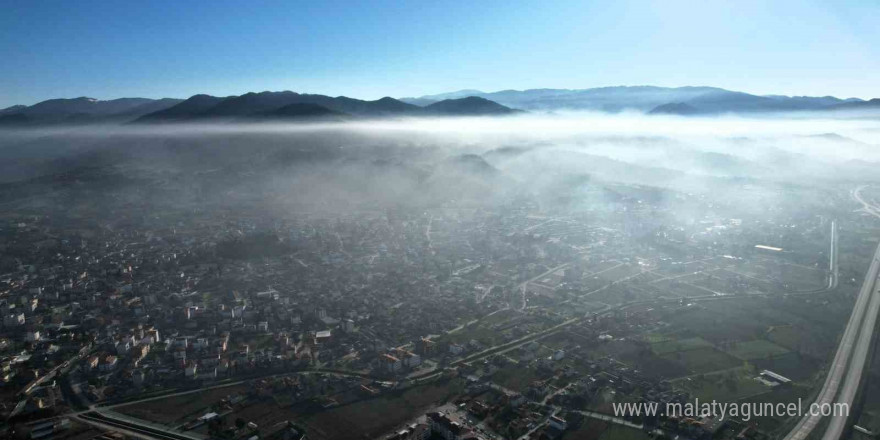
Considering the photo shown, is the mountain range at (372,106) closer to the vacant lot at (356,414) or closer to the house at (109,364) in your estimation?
the house at (109,364)

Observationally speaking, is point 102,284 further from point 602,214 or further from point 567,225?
point 602,214

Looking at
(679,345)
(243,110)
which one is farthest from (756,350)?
(243,110)

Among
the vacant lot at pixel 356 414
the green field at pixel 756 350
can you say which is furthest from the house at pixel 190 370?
the green field at pixel 756 350

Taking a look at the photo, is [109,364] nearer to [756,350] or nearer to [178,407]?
[178,407]

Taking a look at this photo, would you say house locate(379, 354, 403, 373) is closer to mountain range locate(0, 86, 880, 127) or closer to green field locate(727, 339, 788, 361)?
green field locate(727, 339, 788, 361)

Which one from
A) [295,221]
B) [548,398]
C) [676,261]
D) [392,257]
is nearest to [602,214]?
[676,261]

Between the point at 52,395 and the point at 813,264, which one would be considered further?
the point at 813,264
